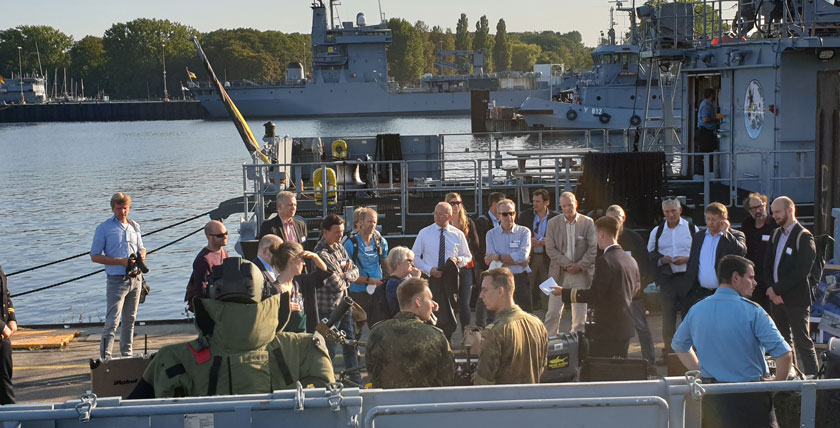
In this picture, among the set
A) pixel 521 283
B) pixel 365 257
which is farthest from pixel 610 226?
pixel 365 257

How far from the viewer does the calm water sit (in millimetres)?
24938

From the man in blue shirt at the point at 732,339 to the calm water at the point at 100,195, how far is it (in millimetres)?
9884

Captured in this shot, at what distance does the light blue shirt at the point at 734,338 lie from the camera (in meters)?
5.50

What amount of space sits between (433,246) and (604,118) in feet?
193

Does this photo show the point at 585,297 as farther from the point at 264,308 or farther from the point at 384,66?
the point at 384,66

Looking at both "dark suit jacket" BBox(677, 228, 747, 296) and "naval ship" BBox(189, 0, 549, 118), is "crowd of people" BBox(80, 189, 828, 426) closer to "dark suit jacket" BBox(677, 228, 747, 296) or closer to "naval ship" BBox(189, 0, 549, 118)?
"dark suit jacket" BBox(677, 228, 747, 296)

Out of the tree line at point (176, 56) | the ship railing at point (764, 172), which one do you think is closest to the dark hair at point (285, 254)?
the ship railing at point (764, 172)

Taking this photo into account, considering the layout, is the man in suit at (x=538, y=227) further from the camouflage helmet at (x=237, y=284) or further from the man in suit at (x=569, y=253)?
the camouflage helmet at (x=237, y=284)

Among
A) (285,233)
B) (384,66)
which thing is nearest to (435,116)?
(384,66)

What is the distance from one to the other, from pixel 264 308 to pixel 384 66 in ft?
421

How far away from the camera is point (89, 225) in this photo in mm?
37781

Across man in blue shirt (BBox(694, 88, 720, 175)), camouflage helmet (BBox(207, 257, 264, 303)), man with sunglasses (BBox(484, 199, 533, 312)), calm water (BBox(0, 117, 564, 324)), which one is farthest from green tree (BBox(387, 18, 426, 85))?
camouflage helmet (BBox(207, 257, 264, 303))

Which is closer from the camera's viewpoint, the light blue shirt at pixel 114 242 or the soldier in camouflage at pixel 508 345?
the soldier in camouflage at pixel 508 345

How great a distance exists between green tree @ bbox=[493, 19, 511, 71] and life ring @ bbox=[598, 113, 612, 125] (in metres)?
125
